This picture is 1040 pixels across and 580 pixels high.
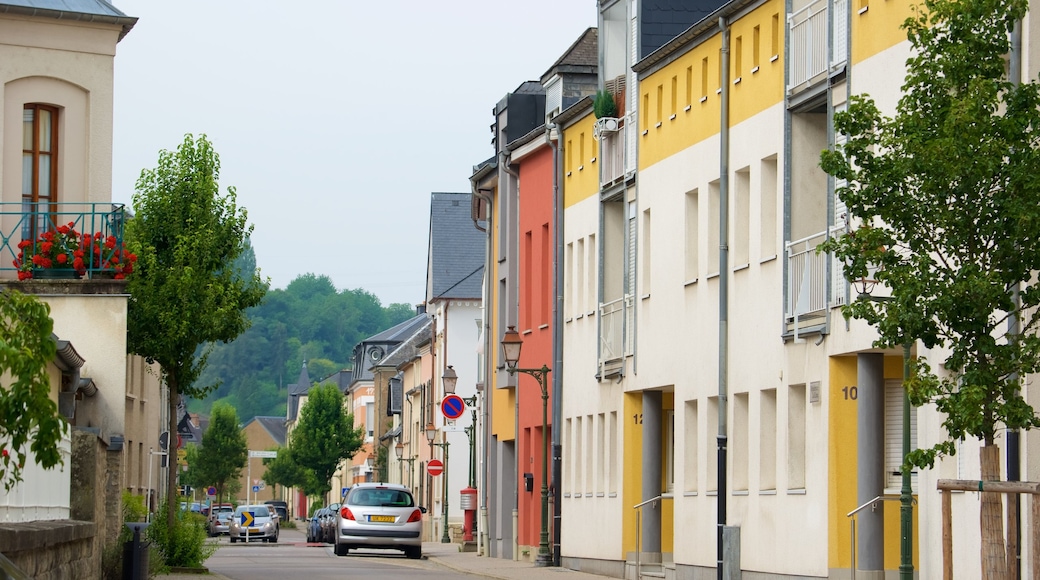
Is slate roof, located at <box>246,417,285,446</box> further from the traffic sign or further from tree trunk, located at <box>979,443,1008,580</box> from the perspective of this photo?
tree trunk, located at <box>979,443,1008,580</box>

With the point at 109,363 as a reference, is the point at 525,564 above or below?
below

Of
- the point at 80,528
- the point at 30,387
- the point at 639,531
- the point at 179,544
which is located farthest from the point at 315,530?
the point at 30,387

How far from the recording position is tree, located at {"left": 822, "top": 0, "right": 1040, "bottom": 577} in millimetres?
12641

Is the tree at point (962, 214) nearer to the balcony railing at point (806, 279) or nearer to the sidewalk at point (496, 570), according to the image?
the balcony railing at point (806, 279)

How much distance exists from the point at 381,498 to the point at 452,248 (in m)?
29.5

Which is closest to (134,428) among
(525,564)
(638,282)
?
(525,564)

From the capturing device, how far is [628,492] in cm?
3244

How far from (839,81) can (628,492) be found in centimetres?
1197

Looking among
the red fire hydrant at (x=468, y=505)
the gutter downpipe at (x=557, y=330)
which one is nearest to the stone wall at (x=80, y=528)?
the gutter downpipe at (x=557, y=330)

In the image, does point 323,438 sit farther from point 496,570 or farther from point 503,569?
point 496,570

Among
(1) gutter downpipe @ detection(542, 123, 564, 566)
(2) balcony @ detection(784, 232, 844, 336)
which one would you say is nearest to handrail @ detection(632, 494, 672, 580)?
(1) gutter downpipe @ detection(542, 123, 564, 566)

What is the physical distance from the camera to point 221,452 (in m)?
126

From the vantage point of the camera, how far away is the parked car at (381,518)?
41.7m

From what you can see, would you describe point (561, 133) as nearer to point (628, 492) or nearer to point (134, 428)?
point (628, 492)
